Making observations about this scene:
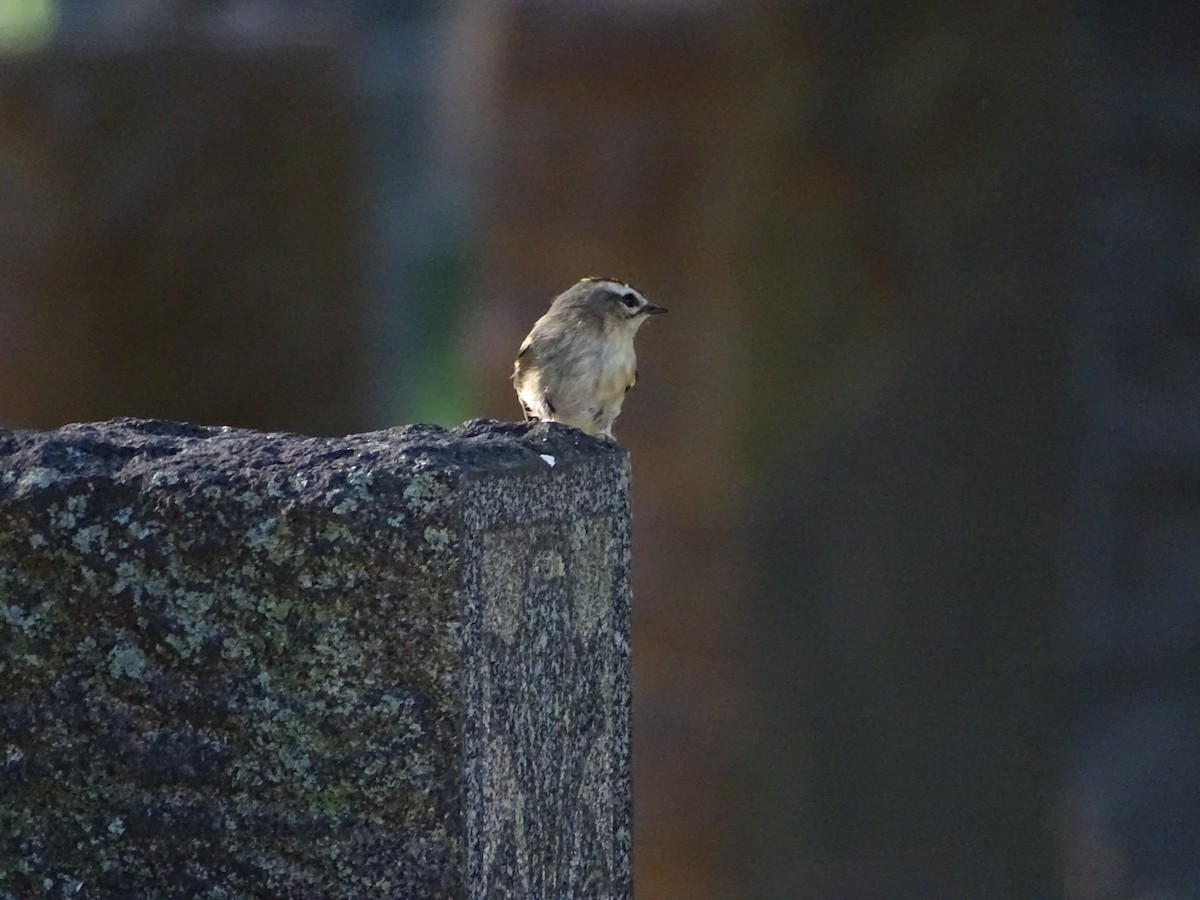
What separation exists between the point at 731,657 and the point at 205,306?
282cm

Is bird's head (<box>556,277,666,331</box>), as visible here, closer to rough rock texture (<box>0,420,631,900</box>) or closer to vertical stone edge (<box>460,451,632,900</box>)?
vertical stone edge (<box>460,451,632,900</box>)

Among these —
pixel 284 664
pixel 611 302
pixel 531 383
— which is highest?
pixel 611 302

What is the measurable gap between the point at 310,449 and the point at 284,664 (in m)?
0.21

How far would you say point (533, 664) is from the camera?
194 centimetres

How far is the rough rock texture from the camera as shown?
71.3 inches

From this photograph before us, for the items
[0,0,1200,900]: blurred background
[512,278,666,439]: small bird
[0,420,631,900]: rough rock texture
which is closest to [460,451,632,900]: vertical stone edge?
[0,420,631,900]: rough rock texture

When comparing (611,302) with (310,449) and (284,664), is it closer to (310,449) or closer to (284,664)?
(310,449)

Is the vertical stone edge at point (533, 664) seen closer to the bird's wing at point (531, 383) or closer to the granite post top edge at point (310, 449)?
the granite post top edge at point (310, 449)

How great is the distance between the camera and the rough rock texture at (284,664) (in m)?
1.81

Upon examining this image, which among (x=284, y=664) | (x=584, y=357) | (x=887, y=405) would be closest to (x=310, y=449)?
(x=284, y=664)

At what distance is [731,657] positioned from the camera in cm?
495

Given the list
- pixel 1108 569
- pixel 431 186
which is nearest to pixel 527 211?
pixel 1108 569

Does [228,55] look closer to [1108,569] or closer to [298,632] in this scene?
[1108,569]

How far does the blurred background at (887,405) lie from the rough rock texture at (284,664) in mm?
2774
